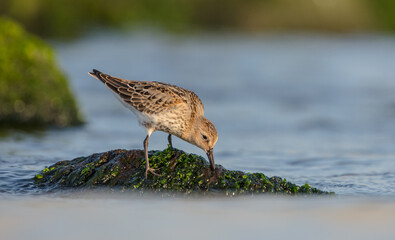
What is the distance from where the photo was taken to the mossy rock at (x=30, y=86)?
1245 cm

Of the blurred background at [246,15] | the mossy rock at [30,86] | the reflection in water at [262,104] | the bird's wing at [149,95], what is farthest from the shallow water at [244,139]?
the bird's wing at [149,95]

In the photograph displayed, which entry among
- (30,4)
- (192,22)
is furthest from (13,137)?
(192,22)

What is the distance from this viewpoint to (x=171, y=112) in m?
8.34

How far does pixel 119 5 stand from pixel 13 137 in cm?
1960

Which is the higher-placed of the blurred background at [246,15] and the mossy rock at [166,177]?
the blurred background at [246,15]

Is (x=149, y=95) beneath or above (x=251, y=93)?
beneath

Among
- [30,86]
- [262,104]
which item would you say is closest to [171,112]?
[30,86]

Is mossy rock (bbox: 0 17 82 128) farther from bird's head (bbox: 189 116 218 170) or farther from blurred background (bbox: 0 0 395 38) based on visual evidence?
blurred background (bbox: 0 0 395 38)

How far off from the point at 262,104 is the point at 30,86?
270 inches

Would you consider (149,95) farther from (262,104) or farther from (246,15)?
(246,15)

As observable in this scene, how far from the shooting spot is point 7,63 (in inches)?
501

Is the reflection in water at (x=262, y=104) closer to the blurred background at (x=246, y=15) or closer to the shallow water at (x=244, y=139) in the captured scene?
the shallow water at (x=244, y=139)

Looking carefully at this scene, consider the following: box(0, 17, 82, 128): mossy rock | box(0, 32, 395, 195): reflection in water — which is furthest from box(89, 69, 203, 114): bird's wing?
box(0, 17, 82, 128): mossy rock

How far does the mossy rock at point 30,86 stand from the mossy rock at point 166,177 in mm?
4789
